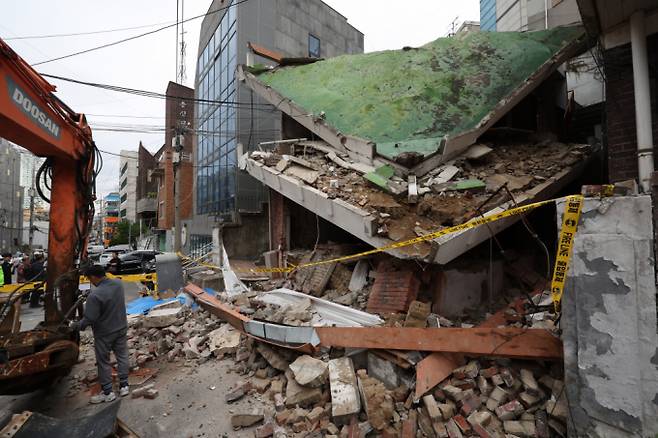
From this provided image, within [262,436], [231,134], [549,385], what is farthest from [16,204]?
[549,385]

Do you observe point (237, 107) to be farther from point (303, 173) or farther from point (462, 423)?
point (462, 423)

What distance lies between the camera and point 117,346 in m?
4.28

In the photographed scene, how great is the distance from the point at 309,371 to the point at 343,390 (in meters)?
0.48

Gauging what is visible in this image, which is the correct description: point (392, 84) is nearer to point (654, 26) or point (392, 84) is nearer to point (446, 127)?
point (446, 127)

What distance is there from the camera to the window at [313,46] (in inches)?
689

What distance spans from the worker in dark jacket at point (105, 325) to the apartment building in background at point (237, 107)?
770 cm

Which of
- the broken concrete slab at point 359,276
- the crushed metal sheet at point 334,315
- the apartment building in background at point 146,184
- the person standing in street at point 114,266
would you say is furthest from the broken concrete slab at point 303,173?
the apartment building in background at point 146,184

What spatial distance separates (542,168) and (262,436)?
654cm

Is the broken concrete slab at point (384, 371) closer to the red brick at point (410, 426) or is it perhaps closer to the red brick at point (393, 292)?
the red brick at point (410, 426)

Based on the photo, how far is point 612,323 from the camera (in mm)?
2455

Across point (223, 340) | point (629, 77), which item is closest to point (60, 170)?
point (223, 340)

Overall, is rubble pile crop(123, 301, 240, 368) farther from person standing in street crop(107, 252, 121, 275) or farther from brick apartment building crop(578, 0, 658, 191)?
person standing in street crop(107, 252, 121, 275)

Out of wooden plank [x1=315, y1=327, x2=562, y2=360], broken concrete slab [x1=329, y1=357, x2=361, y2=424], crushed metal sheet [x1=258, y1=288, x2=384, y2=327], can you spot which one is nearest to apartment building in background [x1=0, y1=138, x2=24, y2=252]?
crushed metal sheet [x1=258, y1=288, x2=384, y2=327]

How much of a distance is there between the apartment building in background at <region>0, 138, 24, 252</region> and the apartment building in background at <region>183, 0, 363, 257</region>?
84.5ft
